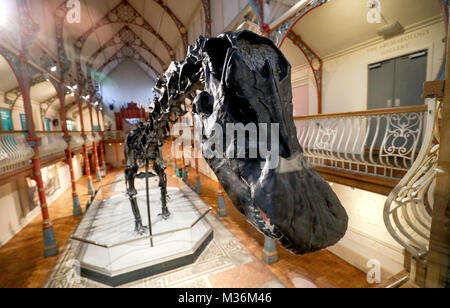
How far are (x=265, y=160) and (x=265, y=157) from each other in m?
Result: 0.01

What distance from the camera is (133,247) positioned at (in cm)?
468

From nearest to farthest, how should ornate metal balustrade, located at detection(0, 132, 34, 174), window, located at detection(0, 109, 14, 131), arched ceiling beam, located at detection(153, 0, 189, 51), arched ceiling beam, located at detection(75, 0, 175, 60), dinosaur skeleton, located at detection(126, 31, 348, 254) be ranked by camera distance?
dinosaur skeleton, located at detection(126, 31, 348, 254)
ornate metal balustrade, located at detection(0, 132, 34, 174)
window, located at detection(0, 109, 14, 131)
arched ceiling beam, located at detection(153, 0, 189, 51)
arched ceiling beam, located at detection(75, 0, 175, 60)

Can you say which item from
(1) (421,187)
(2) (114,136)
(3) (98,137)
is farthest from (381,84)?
(2) (114,136)

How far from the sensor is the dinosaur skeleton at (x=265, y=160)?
0.72 m

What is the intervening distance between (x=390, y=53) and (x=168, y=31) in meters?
11.8

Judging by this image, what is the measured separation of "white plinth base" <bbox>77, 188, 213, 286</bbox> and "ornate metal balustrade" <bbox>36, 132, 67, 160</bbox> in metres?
2.85

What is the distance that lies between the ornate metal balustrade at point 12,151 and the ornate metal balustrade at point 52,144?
3.91 ft

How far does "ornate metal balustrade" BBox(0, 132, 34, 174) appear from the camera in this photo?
4.62m

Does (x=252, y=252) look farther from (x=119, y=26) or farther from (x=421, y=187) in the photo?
(x=119, y=26)

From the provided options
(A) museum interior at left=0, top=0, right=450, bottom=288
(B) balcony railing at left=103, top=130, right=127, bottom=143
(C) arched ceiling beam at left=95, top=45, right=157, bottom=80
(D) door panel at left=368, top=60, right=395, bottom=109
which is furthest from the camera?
(B) balcony railing at left=103, top=130, right=127, bottom=143

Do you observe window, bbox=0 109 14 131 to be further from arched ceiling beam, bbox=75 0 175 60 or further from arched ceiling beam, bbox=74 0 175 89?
arched ceiling beam, bbox=75 0 175 60

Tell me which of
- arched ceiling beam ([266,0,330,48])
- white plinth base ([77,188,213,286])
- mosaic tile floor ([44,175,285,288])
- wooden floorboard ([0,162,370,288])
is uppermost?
arched ceiling beam ([266,0,330,48])

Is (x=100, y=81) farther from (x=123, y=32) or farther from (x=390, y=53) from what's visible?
(x=390, y=53)

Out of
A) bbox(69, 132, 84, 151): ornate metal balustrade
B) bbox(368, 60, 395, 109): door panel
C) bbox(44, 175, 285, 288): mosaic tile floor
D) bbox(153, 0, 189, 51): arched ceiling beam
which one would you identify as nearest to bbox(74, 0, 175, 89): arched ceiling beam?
bbox(153, 0, 189, 51): arched ceiling beam
